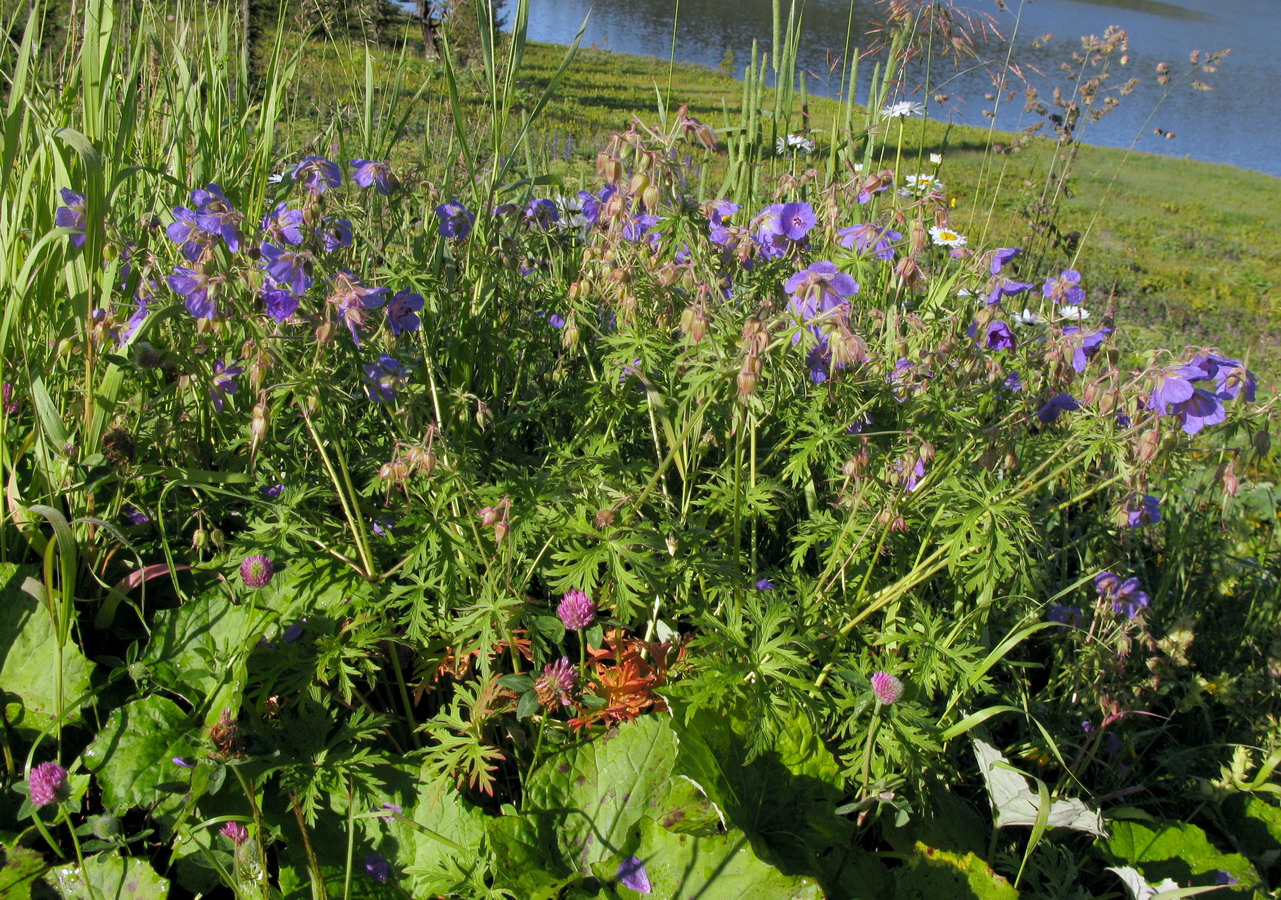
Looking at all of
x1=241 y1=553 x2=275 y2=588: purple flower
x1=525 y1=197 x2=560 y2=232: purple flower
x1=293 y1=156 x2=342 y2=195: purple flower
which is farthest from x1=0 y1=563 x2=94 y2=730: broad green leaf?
x1=525 y1=197 x2=560 y2=232: purple flower

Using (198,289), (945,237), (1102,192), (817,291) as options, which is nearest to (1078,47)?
(1102,192)

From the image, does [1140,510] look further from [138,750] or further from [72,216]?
[72,216]

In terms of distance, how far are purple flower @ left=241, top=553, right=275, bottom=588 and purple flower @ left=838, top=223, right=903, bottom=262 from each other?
1388mm

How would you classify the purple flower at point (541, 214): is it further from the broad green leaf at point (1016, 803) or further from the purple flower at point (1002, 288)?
the broad green leaf at point (1016, 803)

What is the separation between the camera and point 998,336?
6.68 ft

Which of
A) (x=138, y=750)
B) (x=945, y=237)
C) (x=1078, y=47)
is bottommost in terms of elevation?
(x=138, y=750)

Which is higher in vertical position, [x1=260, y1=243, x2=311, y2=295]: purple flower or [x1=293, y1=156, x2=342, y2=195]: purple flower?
[x1=293, y1=156, x2=342, y2=195]: purple flower

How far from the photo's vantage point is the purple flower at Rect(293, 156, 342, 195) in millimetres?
1802

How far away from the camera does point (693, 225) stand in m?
1.66

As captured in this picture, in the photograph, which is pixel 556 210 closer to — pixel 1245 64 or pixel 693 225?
pixel 693 225

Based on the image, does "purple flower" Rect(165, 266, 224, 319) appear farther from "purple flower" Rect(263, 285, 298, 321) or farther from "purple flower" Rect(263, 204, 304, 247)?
"purple flower" Rect(263, 204, 304, 247)

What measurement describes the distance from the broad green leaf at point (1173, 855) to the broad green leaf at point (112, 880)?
6.05 ft

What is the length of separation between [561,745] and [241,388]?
1.09 meters

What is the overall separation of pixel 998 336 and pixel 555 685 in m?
1.32
